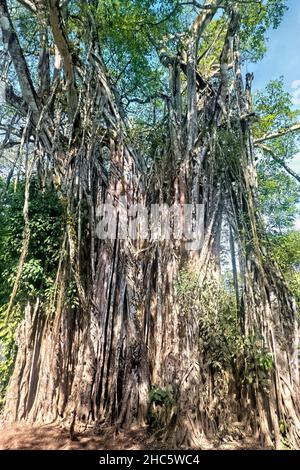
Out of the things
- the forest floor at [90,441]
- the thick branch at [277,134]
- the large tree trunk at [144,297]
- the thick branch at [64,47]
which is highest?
the thick branch at [277,134]

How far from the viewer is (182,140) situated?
161 inches

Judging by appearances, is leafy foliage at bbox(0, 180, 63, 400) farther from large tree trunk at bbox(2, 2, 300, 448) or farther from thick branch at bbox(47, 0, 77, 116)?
thick branch at bbox(47, 0, 77, 116)

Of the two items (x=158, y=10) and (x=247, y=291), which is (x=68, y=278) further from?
(x=158, y=10)

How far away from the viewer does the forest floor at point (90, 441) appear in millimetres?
2477

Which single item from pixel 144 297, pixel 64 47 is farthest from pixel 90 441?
pixel 64 47

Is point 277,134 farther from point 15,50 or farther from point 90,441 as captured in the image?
point 90,441

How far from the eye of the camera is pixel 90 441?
254 centimetres

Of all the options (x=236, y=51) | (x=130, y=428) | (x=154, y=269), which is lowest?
(x=130, y=428)

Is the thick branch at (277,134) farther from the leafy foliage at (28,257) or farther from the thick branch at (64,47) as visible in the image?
the leafy foliage at (28,257)

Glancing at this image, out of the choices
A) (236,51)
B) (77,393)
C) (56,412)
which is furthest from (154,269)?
(236,51)

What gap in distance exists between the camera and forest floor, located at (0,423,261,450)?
2.48 meters

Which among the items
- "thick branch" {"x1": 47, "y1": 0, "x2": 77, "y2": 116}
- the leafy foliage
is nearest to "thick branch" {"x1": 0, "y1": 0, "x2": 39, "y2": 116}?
"thick branch" {"x1": 47, "y1": 0, "x2": 77, "y2": 116}

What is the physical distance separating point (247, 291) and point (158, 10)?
12.3ft

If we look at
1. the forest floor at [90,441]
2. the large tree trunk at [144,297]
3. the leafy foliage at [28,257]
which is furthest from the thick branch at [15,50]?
the forest floor at [90,441]
